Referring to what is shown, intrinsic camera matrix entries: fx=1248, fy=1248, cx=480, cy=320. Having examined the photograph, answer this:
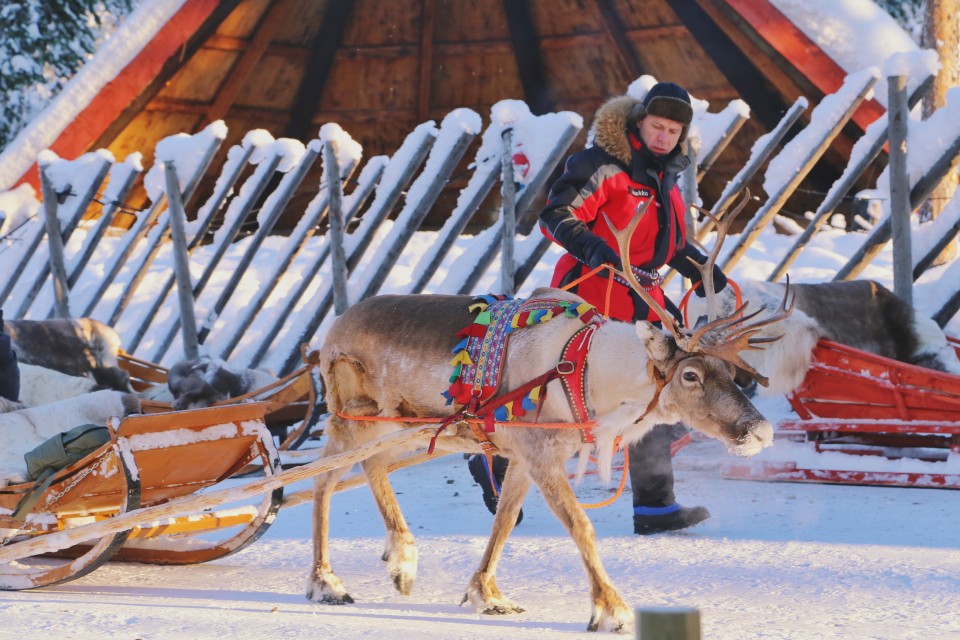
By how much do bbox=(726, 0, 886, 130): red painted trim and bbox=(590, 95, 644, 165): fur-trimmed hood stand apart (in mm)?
5444

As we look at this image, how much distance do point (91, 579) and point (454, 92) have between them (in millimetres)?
11560

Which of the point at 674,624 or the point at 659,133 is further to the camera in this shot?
the point at 659,133

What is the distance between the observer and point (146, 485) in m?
4.61

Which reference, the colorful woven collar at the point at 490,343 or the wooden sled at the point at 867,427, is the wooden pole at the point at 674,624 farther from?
the wooden sled at the point at 867,427

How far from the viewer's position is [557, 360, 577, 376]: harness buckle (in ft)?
13.1

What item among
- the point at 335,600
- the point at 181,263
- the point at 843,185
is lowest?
the point at 335,600

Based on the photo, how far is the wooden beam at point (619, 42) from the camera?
14.2 m

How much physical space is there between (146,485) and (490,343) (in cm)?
142

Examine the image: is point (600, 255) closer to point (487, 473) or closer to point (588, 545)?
point (588, 545)

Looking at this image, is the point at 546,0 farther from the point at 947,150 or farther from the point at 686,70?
the point at 947,150

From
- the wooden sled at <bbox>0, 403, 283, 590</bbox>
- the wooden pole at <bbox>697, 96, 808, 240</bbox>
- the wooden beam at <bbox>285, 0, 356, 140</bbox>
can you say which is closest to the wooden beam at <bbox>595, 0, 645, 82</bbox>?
the wooden beam at <bbox>285, 0, 356, 140</bbox>

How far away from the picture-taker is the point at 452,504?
20.1ft

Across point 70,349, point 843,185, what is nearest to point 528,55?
point 843,185

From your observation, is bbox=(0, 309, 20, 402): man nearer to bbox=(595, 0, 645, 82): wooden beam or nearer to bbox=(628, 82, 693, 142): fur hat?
bbox=(628, 82, 693, 142): fur hat
